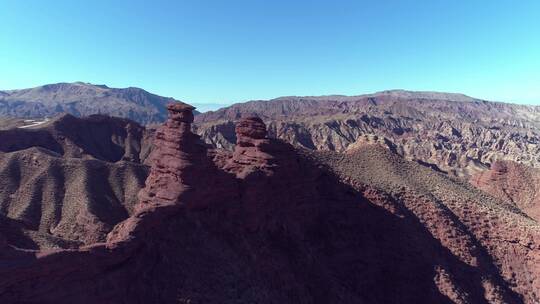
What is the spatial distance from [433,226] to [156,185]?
32.2 metres

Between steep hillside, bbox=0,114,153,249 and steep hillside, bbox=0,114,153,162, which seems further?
steep hillside, bbox=0,114,153,162

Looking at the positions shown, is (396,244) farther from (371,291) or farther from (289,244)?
(289,244)

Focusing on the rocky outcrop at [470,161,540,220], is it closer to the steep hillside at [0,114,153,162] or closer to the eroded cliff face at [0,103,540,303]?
the eroded cliff face at [0,103,540,303]

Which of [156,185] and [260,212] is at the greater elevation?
[156,185]

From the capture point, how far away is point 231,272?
2864 cm

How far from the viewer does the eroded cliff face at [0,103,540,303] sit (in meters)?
24.0

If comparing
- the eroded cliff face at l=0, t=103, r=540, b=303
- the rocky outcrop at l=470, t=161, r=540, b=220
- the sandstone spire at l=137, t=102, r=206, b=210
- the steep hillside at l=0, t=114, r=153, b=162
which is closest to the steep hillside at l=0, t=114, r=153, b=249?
the steep hillside at l=0, t=114, r=153, b=162

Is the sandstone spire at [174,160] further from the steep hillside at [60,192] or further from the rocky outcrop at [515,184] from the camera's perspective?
the rocky outcrop at [515,184]

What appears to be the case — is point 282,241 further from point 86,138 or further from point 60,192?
point 86,138

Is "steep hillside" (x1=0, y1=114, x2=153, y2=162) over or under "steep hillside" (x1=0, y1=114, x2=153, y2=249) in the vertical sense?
over

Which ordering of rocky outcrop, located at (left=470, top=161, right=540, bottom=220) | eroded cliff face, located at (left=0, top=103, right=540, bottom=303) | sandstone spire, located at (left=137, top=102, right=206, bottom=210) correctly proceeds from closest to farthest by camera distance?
eroded cliff face, located at (left=0, top=103, right=540, bottom=303), sandstone spire, located at (left=137, top=102, right=206, bottom=210), rocky outcrop, located at (left=470, top=161, right=540, bottom=220)

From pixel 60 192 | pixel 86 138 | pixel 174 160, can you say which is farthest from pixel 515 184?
pixel 86 138

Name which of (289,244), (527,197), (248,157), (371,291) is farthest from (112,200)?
(527,197)

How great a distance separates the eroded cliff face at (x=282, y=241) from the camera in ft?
78.7
